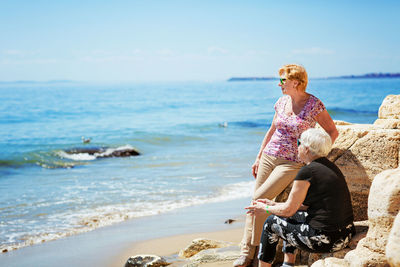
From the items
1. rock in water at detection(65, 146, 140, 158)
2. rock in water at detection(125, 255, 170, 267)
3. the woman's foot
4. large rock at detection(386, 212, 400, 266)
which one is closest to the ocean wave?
rock in water at detection(125, 255, 170, 267)

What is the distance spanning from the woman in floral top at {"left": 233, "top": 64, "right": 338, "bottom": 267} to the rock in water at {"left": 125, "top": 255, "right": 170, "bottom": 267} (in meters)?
1.33

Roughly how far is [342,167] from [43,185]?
9.23 meters

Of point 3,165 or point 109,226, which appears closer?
point 109,226

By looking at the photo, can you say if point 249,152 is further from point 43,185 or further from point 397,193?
point 397,193

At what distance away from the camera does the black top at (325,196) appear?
12.4 ft

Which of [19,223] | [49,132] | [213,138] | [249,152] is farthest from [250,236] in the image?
[49,132]

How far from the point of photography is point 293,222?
399 cm

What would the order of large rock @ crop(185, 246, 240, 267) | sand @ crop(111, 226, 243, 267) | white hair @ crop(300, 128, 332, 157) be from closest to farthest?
white hair @ crop(300, 128, 332, 157), large rock @ crop(185, 246, 240, 267), sand @ crop(111, 226, 243, 267)

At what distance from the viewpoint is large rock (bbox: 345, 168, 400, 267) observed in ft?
11.0

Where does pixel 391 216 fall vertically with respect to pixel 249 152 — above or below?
above

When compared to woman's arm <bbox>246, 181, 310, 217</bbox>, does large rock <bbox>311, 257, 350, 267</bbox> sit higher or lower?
lower

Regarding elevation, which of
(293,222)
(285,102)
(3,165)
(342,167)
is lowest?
(3,165)

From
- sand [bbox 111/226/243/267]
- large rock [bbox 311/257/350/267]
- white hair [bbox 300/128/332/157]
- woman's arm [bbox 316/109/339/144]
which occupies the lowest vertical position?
sand [bbox 111/226/243/267]

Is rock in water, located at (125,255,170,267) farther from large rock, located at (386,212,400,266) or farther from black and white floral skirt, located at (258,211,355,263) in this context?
large rock, located at (386,212,400,266)
